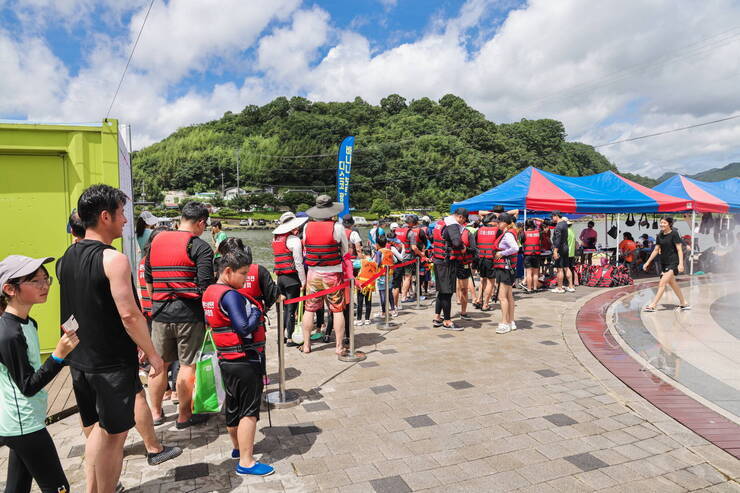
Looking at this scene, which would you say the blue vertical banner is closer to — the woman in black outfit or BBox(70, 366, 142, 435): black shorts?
the woman in black outfit

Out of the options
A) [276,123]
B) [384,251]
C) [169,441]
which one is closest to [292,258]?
[384,251]

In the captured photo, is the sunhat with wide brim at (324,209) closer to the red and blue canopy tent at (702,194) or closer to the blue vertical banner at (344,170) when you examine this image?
the blue vertical banner at (344,170)

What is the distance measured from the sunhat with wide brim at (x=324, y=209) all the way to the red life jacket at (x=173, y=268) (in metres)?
2.17

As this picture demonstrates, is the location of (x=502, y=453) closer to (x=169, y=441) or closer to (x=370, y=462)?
(x=370, y=462)

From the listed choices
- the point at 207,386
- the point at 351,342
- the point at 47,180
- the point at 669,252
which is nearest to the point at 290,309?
the point at 351,342

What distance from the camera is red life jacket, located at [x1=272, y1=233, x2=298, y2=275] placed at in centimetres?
623

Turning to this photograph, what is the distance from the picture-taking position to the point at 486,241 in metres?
8.27

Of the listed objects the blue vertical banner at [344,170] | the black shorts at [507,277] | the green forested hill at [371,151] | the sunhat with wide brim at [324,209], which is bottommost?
the black shorts at [507,277]

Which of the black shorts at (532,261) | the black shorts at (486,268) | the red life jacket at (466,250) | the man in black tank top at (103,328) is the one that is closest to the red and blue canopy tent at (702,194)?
the black shorts at (532,261)

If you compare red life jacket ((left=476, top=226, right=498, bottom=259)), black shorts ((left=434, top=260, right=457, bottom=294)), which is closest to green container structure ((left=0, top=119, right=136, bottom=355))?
black shorts ((left=434, top=260, right=457, bottom=294))

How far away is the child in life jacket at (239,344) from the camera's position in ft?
9.90

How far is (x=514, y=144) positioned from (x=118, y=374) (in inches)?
3475

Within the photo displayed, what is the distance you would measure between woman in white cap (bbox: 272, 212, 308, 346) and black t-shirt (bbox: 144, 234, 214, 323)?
7.88 feet

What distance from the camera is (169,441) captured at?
367cm
